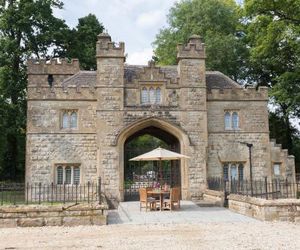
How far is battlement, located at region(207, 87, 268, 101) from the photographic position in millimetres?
21219

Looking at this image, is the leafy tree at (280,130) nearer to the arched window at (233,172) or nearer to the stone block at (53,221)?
the arched window at (233,172)

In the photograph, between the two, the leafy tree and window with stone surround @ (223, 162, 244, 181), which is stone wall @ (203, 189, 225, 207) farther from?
the leafy tree

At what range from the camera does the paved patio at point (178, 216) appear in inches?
493

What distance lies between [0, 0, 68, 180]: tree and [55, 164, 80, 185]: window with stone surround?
888 cm

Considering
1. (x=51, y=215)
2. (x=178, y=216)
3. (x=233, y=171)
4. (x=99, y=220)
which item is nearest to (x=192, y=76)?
(x=233, y=171)

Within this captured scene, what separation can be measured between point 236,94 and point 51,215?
13.0 metres

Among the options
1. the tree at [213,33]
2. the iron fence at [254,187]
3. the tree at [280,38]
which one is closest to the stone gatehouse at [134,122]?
the iron fence at [254,187]

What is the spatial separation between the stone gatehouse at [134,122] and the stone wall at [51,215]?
23.9 ft

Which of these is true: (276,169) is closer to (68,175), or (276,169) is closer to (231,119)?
(231,119)

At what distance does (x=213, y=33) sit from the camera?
35.8m

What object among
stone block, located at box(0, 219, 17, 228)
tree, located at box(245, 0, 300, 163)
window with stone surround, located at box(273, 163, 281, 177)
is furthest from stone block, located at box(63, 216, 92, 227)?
tree, located at box(245, 0, 300, 163)

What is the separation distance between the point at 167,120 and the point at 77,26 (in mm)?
19401

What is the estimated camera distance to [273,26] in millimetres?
25328

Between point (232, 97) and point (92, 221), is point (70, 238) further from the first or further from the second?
point (232, 97)
